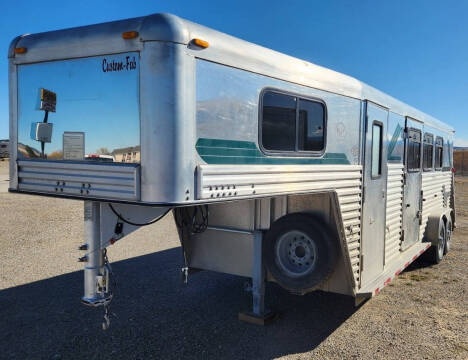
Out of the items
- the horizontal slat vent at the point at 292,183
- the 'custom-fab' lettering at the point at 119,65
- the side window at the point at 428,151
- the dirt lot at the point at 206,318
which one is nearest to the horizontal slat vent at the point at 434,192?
the side window at the point at 428,151

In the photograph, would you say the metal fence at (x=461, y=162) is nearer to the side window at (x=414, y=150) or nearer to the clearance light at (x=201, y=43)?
the side window at (x=414, y=150)

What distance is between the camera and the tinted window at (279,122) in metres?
3.54

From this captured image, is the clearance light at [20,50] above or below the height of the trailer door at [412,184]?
above

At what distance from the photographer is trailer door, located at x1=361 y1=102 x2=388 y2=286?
4.77 meters

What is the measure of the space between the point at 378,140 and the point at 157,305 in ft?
11.2

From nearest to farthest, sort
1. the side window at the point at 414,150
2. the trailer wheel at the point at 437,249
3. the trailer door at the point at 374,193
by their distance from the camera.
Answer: the trailer door at the point at 374,193 < the side window at the point at 414,150 < the trailer wheel at the point at 437,249

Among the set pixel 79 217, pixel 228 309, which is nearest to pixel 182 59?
pixel 228 309

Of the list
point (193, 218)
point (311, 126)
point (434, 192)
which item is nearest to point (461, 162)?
point (434, 192)

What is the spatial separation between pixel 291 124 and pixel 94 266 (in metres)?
2.06

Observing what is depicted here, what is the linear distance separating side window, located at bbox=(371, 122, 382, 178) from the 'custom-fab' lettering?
10.4 ft

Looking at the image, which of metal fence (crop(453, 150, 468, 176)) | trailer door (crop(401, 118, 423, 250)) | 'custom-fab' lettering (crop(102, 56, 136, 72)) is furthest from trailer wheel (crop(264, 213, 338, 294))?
metal fence (crop(453, 150, 468, 176))

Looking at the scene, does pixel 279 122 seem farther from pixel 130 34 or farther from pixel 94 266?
pixel 94 266

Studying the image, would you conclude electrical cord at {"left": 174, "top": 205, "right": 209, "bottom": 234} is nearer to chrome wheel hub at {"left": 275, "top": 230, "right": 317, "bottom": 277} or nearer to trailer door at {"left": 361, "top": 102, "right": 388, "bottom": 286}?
chrome wheel hub at {"left": 275, "top": 230, "right": 317, "bottom": 277}

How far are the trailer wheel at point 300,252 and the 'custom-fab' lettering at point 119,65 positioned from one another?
2300mm
